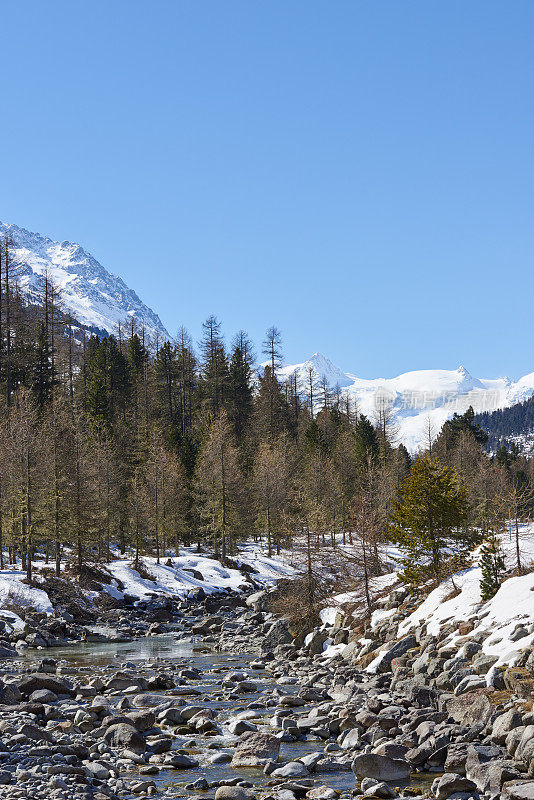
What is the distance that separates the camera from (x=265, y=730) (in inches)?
722

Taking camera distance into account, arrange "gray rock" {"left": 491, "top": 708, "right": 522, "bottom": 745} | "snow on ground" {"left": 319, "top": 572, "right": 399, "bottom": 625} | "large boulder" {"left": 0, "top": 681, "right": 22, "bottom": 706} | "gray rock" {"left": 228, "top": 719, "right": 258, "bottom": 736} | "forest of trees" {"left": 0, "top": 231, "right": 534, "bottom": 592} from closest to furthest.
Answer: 1. "gray rock" {"left": 491, "top": 708, "right": 522, "bottom": 745}
2. "gray rock" {"left": 228, "top": 719, "right": 258, "bottom": 736}
3. "large boulder" {"left": 0, "top": 681, "right": 22, "bottom": 706}
4. "snow on ground" {"left": 319, "top": 572, "right": 399, "bottom": 625}
5. "forest of trees" {"left": 0, "top": 231, "right": 534, "bottom": 592}

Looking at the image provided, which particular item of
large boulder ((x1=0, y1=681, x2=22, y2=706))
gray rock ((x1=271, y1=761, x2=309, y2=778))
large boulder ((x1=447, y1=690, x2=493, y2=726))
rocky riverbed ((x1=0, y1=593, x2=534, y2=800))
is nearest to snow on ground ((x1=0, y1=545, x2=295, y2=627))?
rocky riverbed ((x1=0, y1=593, x2=534, y2=800))

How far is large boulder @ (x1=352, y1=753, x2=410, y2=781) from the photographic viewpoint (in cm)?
1467

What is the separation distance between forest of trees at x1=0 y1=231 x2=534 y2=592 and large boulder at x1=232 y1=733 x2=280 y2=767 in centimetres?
1520

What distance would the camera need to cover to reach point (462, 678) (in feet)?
65.2

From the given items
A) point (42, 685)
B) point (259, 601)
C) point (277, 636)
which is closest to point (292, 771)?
point (42, 685)

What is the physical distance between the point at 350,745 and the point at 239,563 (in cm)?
4216

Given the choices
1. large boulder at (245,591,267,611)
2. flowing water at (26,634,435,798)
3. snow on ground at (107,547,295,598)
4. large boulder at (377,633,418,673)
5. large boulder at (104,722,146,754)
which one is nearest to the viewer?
flowing water at (26,634,435,798)

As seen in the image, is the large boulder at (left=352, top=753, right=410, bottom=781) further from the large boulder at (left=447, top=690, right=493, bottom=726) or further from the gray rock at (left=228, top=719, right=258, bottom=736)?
the gray rock at (left=228, top=719, right=258, bottom=736)

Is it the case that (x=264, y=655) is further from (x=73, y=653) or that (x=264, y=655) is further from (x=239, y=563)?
(x=239, y=563)

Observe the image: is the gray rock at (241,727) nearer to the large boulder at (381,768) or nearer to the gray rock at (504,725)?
the large boulder at (381,768)

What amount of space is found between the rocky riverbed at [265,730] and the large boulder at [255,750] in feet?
0.09

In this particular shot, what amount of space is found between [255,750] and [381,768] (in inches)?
121

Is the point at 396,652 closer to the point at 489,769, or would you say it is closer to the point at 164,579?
the point at 489,769
